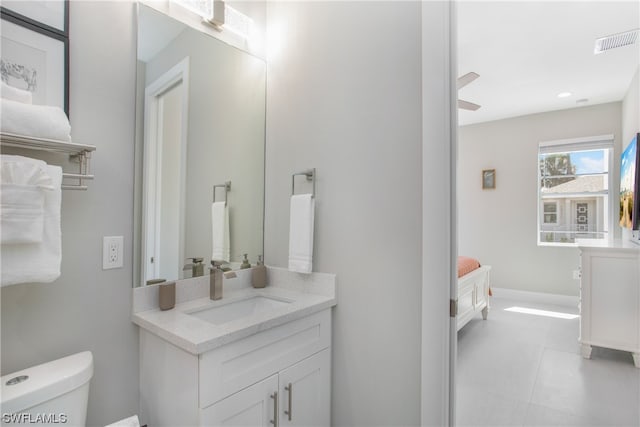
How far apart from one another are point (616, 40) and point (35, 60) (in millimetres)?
3633

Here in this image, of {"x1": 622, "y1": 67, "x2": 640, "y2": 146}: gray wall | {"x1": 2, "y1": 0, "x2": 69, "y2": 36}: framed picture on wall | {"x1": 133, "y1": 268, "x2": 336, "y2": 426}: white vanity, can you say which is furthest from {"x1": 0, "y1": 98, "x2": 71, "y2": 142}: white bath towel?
{"x1": 622, "y1": 67, "x2": 640, "y2": 146}: gray wall

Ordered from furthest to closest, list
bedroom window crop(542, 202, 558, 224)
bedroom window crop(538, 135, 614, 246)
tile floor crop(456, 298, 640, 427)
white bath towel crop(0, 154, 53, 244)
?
→ bedroom window crop(542, 202, 558, 224) < bedroom window crop(538, 135, 614, 246) < tile floor crop(456, 298, 640, 427) < white bath towel crop(0, 154, 53, 244)

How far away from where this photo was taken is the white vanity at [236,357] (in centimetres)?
107

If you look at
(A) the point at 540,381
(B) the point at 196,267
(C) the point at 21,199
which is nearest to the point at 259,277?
(B) the point at 196,267

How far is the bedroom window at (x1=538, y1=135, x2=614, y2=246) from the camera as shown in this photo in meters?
4.21

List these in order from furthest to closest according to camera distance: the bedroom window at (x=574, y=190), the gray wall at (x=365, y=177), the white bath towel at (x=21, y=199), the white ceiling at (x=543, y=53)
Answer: the bedroom window at (x=574, y=190) → the white ceiling at (x=543, y=53) → the gray wall at (x=365, y=177) → the white bath towel at (x=21, y=199)

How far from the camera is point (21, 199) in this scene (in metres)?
0.92

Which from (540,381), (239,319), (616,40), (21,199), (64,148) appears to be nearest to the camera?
(21,199)

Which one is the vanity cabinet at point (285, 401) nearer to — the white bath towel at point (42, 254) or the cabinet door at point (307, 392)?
the cabinet door at point (307, 392)

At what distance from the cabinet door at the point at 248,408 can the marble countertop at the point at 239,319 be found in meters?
0.21

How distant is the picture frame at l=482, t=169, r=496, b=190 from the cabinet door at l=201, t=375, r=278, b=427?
4667 millimetres

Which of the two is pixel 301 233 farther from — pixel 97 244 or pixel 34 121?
pixel 34 121

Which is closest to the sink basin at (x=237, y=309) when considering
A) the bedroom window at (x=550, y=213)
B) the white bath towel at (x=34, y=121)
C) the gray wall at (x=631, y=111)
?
the white bath towel at (x=34, y=121)

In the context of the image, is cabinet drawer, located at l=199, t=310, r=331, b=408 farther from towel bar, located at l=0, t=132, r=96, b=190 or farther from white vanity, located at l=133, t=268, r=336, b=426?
towel bar, located at l=0, t=132, r=96, b=190
